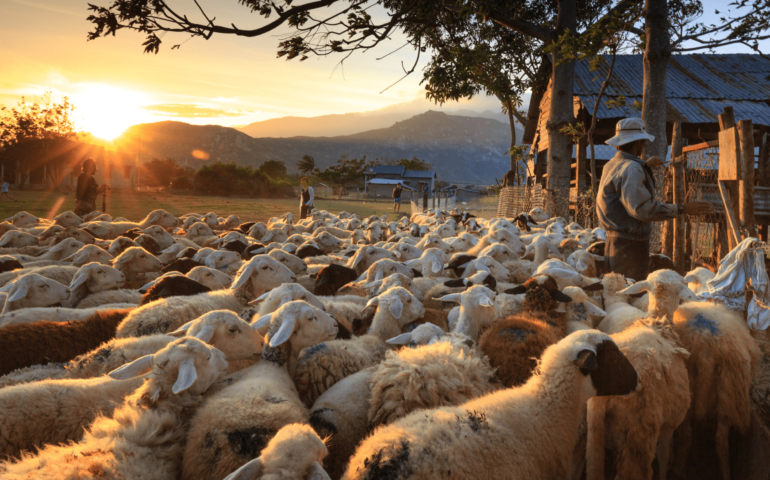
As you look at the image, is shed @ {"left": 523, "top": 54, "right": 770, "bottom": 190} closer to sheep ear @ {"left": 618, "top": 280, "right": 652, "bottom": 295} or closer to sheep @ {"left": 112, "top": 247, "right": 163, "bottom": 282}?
sheep ear @ {"left": 618, "top": 280, "right": 652, "bottom": 295}

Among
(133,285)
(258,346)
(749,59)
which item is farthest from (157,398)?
(749,59)

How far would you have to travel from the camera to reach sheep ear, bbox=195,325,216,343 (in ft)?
10.5

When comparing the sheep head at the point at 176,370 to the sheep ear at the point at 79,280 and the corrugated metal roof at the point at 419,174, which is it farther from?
the corrugated metal roof at the point at 419,174

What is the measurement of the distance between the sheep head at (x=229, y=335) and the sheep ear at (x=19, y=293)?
2.88 meters

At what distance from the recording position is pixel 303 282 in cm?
643

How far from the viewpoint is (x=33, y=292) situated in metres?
5.06

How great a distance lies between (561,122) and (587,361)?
1164 centimetres

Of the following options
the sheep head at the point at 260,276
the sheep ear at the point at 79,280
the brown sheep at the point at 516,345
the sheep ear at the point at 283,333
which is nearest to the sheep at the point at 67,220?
the sheep ear at the point at 79,280

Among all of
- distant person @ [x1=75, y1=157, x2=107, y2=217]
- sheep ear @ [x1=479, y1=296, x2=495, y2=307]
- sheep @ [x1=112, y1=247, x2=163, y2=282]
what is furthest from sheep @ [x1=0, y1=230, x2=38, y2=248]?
sheep ear @ [x1=479, y1=296, x2=495, y2=307]

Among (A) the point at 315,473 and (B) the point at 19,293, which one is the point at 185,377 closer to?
(A) the point at 315,473

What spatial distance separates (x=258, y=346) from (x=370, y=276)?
264 cm

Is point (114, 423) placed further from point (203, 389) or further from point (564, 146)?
point (564, 146)

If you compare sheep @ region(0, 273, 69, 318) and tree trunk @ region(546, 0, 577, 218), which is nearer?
sheep @ region(0, 273, 69, 318)

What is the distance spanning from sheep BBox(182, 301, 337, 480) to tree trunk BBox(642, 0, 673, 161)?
7720 mm
